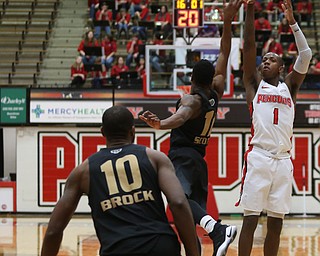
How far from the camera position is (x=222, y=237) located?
7340 millimetres

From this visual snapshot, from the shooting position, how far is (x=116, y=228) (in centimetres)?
479

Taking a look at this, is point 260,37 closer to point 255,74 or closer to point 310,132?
point 310,132

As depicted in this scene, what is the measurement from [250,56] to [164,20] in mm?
16424

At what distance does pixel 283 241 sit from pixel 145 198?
10109mm

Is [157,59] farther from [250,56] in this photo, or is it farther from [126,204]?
[126,204]

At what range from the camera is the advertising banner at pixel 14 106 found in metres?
20.7

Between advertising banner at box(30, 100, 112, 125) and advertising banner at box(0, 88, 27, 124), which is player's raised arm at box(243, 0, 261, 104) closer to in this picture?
advertising banner at box(30, 100, 112, 125)

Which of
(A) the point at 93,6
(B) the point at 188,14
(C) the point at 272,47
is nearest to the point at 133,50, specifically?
(A) the point at 93,6

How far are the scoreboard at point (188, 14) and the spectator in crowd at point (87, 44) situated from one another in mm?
6629

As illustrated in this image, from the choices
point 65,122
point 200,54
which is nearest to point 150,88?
point 200,54

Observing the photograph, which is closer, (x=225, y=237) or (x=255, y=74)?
(x=225, y=237)

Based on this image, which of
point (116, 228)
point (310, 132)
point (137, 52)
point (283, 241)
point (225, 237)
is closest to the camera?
point (116, 228)

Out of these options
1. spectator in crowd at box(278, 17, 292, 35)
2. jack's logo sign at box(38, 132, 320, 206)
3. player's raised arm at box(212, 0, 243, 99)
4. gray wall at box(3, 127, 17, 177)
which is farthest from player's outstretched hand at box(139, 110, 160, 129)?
spectator in crowd at box(278, 17, 292, 35)

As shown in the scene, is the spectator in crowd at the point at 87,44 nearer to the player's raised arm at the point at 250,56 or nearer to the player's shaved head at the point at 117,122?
the player's raised arm at the point at 250,56
